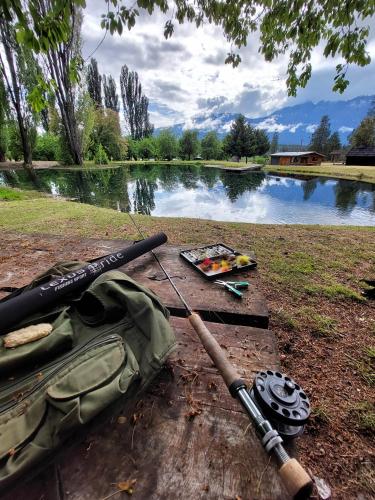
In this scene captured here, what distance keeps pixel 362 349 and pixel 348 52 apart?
2.88m

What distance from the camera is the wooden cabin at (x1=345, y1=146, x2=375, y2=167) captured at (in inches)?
1594

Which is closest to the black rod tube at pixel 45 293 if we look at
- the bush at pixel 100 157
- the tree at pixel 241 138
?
the bush at pixel 100 157

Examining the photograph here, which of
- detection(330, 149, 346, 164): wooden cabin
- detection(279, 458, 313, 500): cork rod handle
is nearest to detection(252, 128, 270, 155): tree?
detection(330, 149, 346, 164): wooden cabin

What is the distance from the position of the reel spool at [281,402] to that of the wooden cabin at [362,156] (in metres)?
52.8

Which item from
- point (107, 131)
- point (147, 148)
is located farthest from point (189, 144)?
point (107, 131)

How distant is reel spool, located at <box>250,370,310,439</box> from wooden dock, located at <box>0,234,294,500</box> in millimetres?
78

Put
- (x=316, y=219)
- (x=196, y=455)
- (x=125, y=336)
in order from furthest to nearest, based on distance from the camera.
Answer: (x=316, y=219) → (x=125, y=336) → (x=196, y=455)

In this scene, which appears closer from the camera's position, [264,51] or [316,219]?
[264,51]

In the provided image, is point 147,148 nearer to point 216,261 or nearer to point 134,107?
point 134,107

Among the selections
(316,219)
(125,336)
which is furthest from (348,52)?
(316,219)

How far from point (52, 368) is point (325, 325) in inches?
92.0

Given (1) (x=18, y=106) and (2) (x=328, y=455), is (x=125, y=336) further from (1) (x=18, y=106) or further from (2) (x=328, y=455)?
(1) (x=18, y=106)

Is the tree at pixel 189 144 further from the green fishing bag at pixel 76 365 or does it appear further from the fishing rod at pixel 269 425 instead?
the fishing rod at pixel 269 425

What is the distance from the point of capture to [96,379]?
79 cm
